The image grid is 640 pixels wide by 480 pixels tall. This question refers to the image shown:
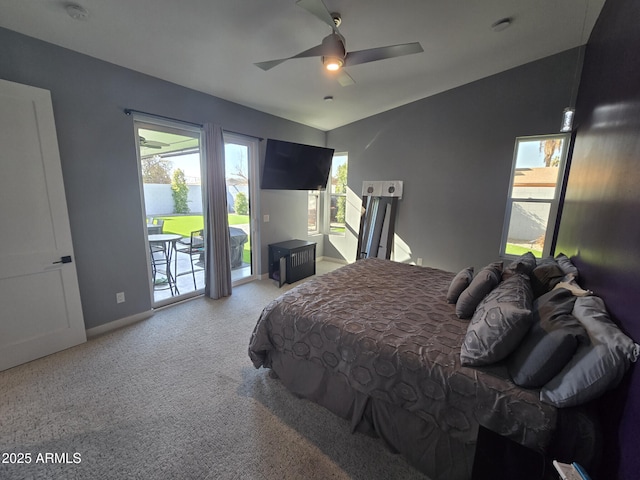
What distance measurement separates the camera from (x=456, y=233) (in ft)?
13.0

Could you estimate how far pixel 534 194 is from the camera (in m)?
3.41

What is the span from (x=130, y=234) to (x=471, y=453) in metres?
3.36

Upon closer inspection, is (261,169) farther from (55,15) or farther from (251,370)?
(251,370)

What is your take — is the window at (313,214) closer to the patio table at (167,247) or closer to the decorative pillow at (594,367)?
the patio table at (167,247)

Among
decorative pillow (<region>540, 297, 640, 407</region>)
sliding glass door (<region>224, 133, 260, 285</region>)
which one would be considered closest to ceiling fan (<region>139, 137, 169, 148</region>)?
sliding glass door (<region>224, 133, 260, 285</region>)

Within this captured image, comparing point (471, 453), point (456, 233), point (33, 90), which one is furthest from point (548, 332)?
point (33, 90)

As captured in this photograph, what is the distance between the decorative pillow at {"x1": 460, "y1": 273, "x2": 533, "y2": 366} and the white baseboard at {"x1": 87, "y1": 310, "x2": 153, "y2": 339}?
3.22 meters

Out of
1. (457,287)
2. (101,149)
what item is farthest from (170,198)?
(457,287)

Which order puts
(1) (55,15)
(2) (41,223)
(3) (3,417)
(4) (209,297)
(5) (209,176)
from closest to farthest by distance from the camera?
(3) (3,417) < (1) (55,15) < (2) (41,223) < (5) (209,176) < (4) (209,297)

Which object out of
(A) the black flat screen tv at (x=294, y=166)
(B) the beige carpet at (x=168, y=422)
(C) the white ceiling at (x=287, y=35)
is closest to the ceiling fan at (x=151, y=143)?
(C) the white ceiling at (x=287, y=35)

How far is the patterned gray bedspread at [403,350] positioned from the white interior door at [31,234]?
6.24 ft

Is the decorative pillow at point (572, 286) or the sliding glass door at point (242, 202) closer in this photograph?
the decorative pillow at point (572, 286)

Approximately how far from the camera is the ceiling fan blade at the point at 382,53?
182cm

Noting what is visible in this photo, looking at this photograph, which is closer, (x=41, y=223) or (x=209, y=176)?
(x=41, y=223)
